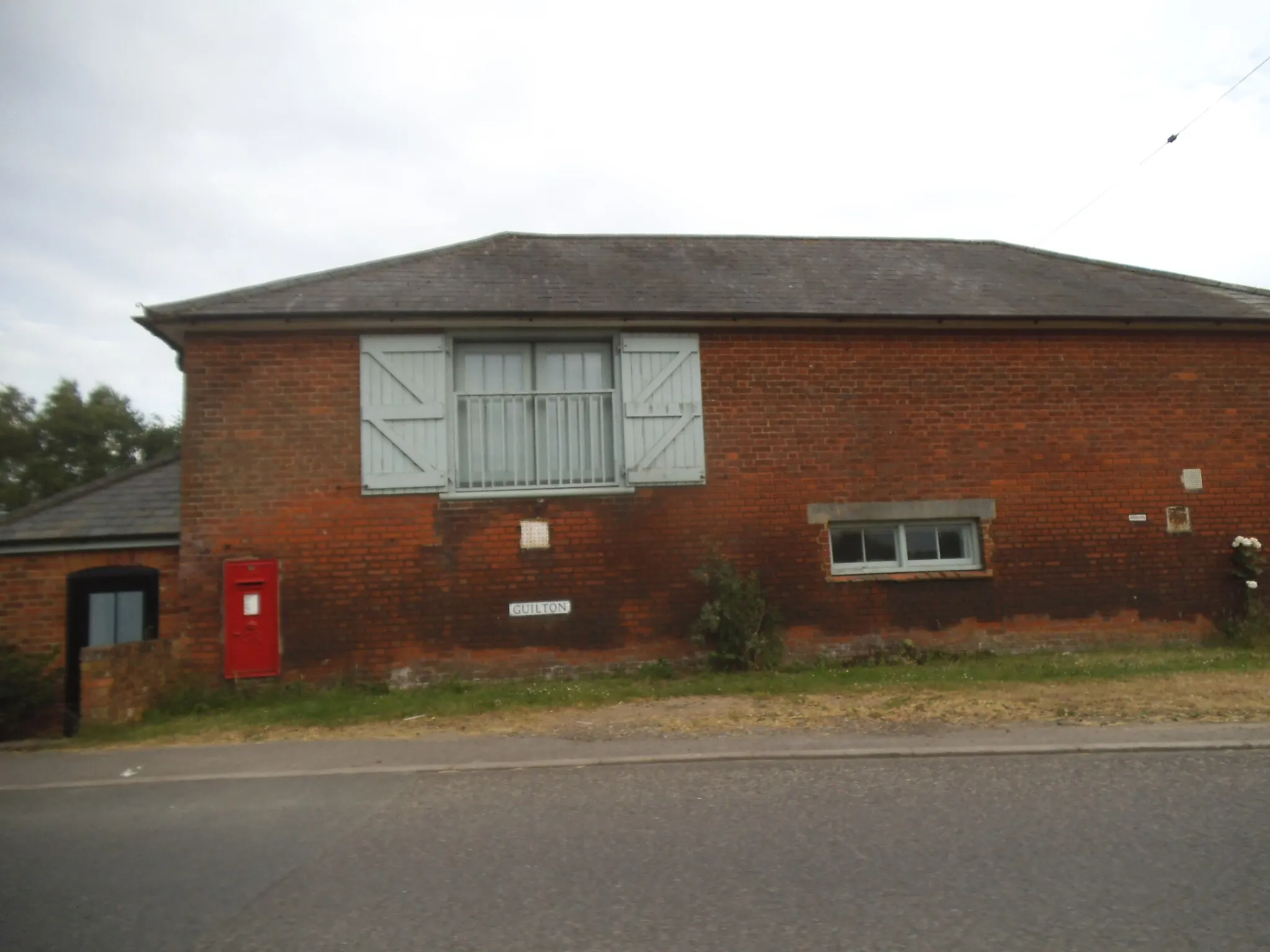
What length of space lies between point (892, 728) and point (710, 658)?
3.42 meters

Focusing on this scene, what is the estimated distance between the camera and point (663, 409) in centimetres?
1178

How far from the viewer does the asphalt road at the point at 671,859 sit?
4188mm

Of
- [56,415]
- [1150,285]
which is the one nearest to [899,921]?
[1150,285]

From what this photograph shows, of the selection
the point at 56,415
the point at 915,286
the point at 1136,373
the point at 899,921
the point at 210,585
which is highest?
the point at 56,415

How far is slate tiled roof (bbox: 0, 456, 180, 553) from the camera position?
1116cm

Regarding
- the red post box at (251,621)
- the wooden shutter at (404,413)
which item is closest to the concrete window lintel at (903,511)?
the wooden shutter at (404,413)

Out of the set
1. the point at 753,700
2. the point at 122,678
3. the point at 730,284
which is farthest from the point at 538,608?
the point at 730,284

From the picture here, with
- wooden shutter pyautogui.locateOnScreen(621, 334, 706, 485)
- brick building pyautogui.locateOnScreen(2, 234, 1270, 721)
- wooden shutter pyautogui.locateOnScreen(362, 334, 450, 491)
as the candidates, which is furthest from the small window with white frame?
wooden shutter pyautogui.locateOnScreen(362, 334, 450, 491)

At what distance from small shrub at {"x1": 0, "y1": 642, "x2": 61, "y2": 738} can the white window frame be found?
4550 millimetres

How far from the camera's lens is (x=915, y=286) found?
44.4 feet

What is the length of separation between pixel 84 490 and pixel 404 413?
14.3 ft

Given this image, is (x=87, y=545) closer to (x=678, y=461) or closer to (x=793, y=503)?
(x=678, y=461)

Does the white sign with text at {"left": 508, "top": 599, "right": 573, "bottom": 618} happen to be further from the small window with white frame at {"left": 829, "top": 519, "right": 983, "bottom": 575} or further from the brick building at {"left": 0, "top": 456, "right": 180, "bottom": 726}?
the brick building at {"left": 0, "top": 456, "right": 180, "bottom": 726}

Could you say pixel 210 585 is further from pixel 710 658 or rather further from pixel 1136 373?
pixel 1136 373
